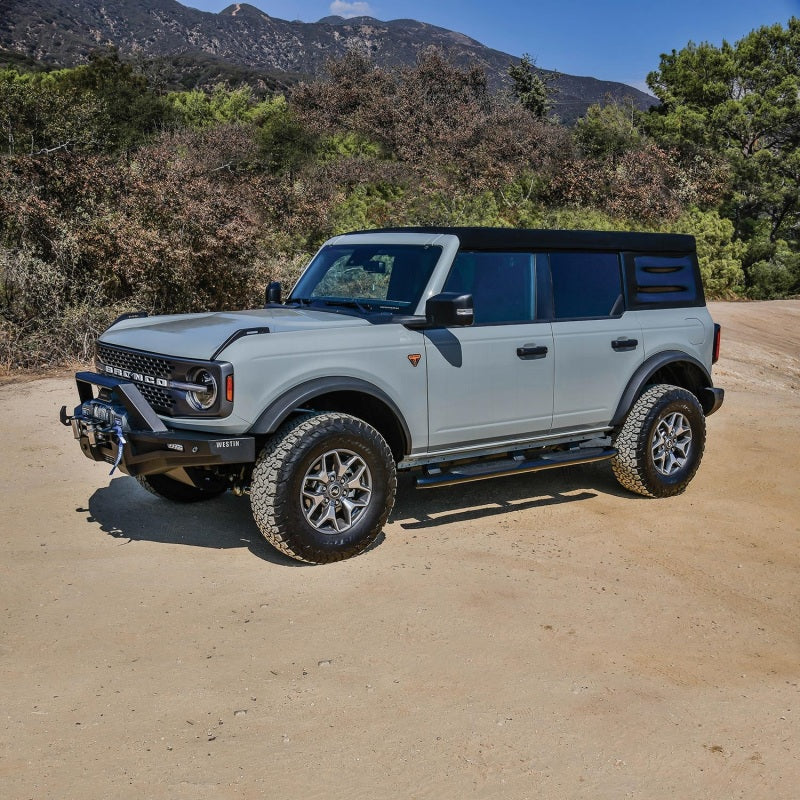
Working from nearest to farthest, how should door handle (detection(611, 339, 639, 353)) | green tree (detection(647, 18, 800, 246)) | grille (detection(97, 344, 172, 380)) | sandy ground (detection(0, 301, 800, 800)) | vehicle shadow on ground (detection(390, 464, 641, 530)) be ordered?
sandy ground (detection(0, 301, 800, 800)) → grille (detection(97, 344, 172, 380)) → vehicle shadow on ground (detection(390, 464, 641, 530)) → door handle (detection(611, 339, 639, 353)) → green tree (detection(647, 18, 800, 246))

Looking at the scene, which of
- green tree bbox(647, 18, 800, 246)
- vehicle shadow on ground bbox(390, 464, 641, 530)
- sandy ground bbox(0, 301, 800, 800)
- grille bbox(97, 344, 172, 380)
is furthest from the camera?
green tree bbox(647, 18, 800, 246)

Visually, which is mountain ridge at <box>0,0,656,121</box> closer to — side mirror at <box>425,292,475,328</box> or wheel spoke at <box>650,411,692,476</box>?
wheel spoke at <box>650,411,692,476</box>

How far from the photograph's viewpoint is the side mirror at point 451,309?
510 cm

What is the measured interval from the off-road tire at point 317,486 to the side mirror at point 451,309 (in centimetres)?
76

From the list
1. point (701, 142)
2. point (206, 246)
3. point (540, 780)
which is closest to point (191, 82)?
point (701, 142)

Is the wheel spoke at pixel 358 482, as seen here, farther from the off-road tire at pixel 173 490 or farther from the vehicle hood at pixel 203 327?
the off-road tire at pixel 173 490

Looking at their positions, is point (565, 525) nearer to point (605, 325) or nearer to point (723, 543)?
point (723, 543)

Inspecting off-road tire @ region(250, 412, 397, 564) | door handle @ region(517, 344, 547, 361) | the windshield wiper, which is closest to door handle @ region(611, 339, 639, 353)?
door handle @ region(517, 344, 547, 361)

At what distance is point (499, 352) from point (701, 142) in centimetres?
2857

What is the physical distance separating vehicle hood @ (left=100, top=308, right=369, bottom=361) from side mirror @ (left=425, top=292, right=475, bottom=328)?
0.41 m

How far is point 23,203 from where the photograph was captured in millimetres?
11383

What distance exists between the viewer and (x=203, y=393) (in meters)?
4.70

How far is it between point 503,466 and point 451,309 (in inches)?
47.1

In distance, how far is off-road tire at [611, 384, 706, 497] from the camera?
6.41m
